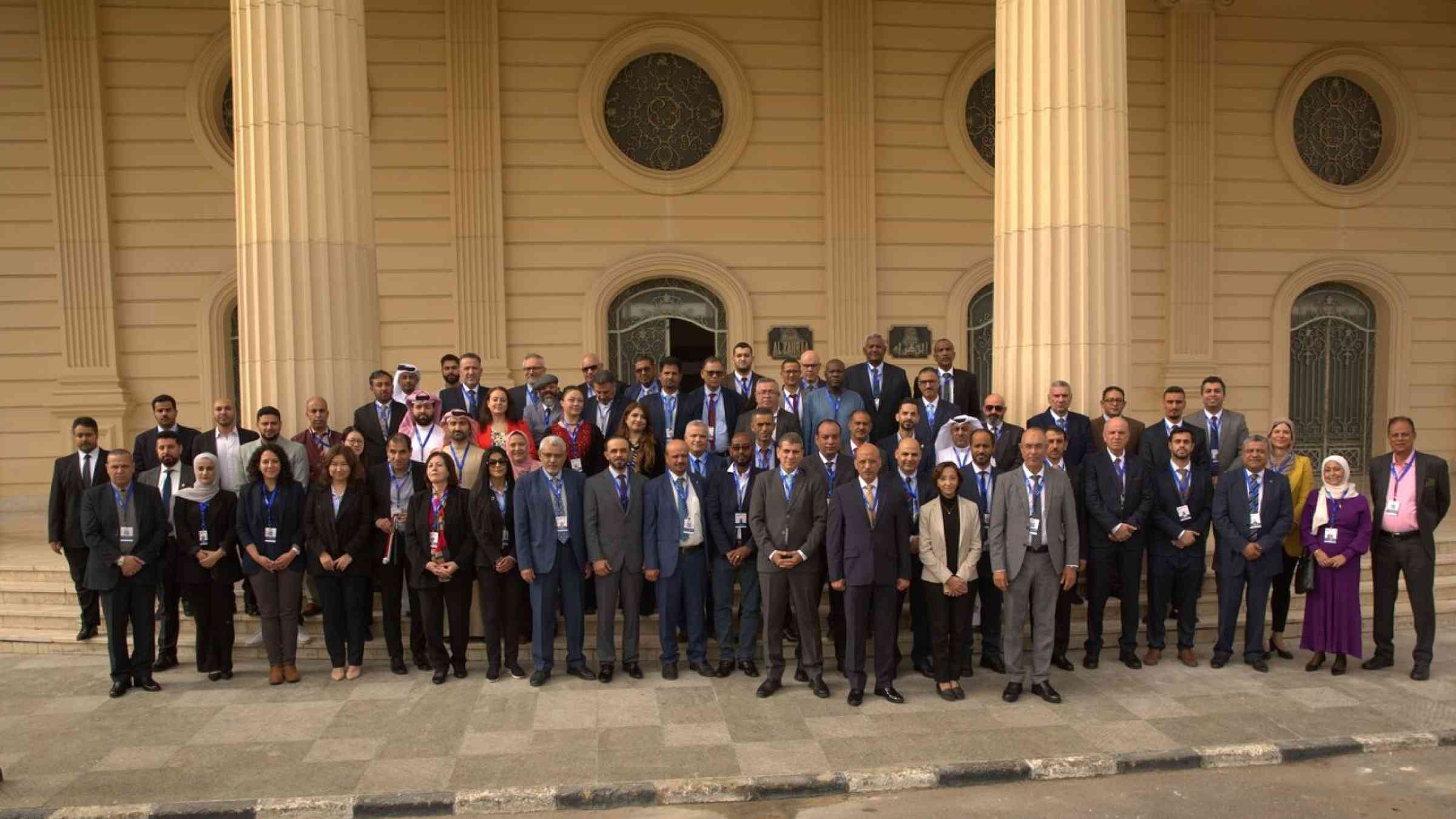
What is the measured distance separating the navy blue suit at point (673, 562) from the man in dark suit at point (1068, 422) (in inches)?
118

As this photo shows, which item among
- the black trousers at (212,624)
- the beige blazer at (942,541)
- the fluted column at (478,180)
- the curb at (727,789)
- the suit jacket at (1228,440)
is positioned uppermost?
the fluted column at (478,180)

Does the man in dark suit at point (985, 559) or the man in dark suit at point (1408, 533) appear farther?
the man in dark suit at point (1408, 533)

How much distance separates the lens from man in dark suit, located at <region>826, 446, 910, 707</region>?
22.6ft

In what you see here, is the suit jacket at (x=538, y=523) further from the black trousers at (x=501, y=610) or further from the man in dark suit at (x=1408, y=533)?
the man in dark suit at (x=1408, y=533)

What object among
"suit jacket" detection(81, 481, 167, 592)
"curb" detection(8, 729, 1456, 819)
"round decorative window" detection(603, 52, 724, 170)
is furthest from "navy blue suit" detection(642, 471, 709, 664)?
"round decorative window" detection(603, 52, 724, 170)

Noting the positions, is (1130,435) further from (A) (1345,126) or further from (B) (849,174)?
(A) (1345,126)

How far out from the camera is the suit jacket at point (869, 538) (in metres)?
6.90

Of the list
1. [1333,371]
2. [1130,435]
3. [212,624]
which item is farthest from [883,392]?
[1333,371]

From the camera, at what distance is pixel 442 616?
756cm

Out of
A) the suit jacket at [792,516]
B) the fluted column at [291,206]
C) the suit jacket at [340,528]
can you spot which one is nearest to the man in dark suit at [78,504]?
the fluted column at [291,206]

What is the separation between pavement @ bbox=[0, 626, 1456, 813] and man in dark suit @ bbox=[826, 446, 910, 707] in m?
0.26

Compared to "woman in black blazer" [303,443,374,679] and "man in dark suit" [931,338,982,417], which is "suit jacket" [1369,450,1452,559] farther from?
"woman in black blazer" [303,443,374,679]

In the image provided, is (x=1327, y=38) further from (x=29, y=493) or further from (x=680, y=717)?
(x=29, y=493)

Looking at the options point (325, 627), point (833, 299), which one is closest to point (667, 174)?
point (833, 299)
